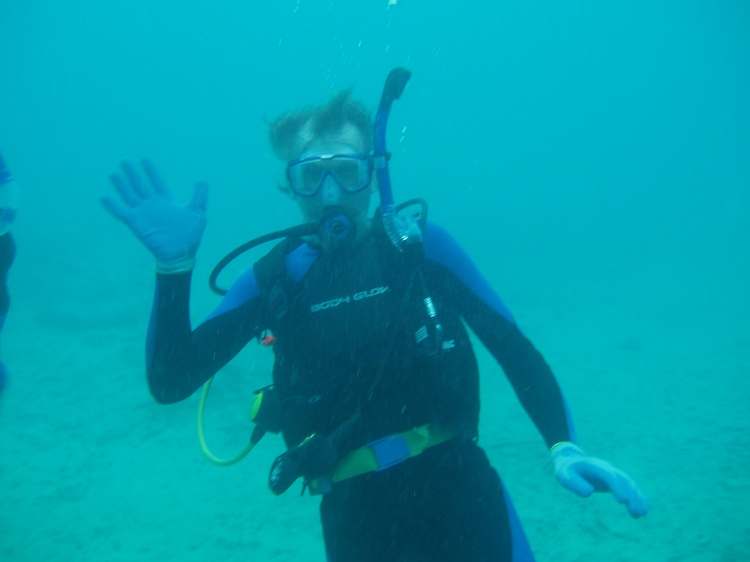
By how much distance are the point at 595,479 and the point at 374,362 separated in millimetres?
976

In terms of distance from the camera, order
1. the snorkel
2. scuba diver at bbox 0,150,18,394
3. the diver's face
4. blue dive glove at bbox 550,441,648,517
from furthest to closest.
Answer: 1. scuba diver at bbox 0,150,18,394
2. the diver's face
3. the snorkel
4. blue dive glove at bbox 550,441,648,517

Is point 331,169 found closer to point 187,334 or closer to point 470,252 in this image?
point 187,334

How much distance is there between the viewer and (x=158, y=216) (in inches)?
79.4

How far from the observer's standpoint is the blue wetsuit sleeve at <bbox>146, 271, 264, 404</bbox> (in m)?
2.04

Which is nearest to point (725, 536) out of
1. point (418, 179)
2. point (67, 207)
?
point (67, 207)

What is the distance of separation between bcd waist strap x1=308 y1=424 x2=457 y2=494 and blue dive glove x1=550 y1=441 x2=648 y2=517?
525 mm

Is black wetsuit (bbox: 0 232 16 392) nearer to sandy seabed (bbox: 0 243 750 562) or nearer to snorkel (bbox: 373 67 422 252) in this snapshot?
snorkel (bbox: 373 67 422 252)

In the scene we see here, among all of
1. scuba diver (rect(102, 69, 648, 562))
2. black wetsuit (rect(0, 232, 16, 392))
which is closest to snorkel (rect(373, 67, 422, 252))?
scuba diver (rect(102, 69, 648, 562))

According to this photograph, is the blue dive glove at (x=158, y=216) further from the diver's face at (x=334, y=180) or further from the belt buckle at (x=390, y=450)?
the belt buckle at (x=390, y=450)

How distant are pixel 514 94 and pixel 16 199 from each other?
16589 cm

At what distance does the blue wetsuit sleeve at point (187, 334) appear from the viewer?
6.68ft

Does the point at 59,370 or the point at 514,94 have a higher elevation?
the point at 514,94

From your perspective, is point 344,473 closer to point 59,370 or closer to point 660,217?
point 59,370

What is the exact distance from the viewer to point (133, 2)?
327ft
